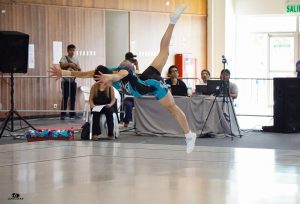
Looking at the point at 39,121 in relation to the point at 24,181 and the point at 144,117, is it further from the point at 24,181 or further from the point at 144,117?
the point at 24,181

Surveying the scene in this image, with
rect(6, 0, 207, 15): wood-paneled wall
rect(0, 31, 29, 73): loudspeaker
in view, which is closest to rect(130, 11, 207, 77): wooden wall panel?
rect(6, 0, 207, 15): wood-paneled wall

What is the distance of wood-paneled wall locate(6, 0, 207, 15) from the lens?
667 inches

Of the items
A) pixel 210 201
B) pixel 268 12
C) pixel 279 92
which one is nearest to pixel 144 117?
pixel 279 92

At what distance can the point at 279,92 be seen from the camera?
12.3 metres

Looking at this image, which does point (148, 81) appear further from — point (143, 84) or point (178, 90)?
point (178, 90)

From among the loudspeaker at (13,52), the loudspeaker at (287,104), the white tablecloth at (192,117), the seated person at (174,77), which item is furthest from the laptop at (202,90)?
the loudspeaker at (13,52)

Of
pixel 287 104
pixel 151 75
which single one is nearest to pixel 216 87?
pixel 287 104

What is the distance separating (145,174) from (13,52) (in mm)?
5159

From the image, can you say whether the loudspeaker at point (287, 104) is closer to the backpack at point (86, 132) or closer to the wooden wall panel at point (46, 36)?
the backpack at point (86, 132)

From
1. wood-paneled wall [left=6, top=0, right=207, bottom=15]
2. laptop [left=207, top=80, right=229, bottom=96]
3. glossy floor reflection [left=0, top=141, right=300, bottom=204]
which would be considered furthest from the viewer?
wood-paneled wall [left=6, top=0, right=207, bottom=15]

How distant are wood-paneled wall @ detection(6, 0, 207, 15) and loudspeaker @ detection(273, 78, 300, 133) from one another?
7372mm

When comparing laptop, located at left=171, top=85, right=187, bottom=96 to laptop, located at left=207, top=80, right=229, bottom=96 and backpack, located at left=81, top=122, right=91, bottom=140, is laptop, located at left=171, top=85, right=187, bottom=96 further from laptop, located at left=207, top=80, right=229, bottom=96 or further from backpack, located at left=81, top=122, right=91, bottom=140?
backpack, located at left=81, top=122, right=91, bottom=140

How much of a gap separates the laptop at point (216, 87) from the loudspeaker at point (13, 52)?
371cm

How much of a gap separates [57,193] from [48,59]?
424 inches
